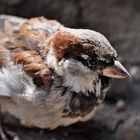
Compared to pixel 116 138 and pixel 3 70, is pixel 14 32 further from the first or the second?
pixel 116 138

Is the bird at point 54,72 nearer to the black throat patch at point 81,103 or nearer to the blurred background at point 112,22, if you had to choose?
the black throat patch at point 81,103

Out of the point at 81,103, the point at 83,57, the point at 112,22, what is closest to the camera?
the point at 83,57

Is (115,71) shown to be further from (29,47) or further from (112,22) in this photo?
(112,22)

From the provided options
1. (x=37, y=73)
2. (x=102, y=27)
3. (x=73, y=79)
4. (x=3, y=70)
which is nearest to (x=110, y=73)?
(x=73, y=79)

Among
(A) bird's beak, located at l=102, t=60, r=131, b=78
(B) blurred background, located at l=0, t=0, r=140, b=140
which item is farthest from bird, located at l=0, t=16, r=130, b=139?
(B) blurred background, located at l=0, t=0, r=140, b=140

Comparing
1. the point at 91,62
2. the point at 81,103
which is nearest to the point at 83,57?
the point at 91,62
